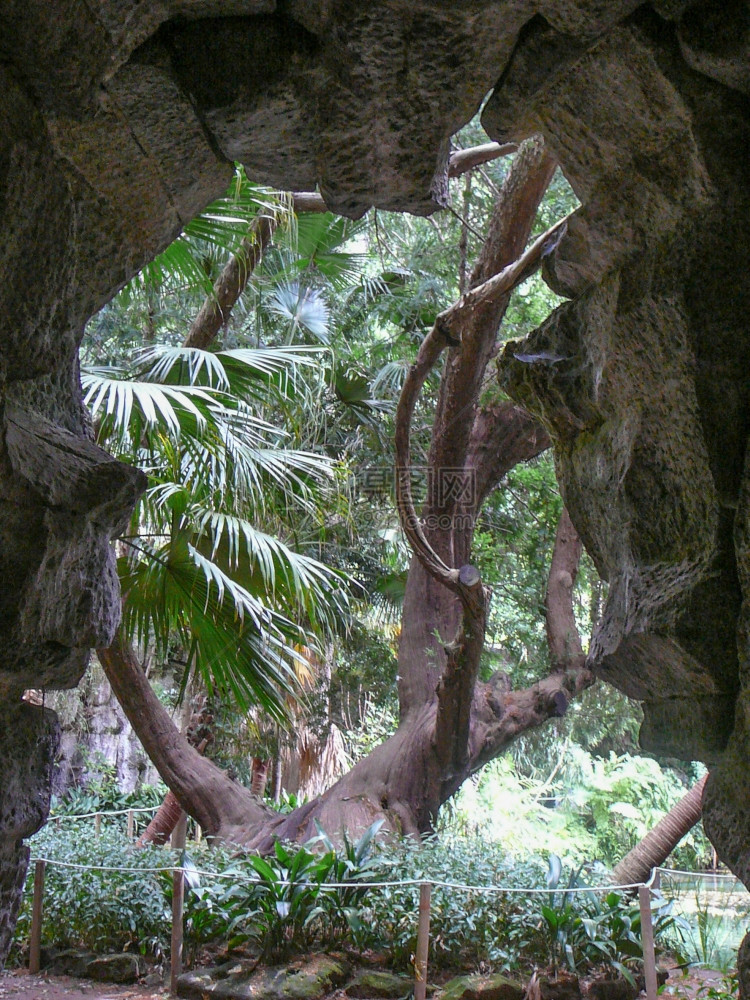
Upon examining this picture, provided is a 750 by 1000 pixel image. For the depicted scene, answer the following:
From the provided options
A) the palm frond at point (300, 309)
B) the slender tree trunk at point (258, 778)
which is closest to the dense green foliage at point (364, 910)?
the slender tree trunk at point (258, 778)

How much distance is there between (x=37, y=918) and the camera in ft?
16.4

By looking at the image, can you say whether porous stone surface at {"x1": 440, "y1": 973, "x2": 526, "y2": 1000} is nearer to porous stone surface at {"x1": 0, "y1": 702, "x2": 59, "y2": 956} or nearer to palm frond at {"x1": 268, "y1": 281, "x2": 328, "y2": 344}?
porous stone surface at {"x1": 0, "y1": 702, "x2": 59, "y2": 956}

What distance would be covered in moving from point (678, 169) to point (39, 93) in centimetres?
152

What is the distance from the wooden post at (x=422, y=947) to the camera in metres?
4.24

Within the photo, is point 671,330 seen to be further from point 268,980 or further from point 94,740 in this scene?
point 94,740

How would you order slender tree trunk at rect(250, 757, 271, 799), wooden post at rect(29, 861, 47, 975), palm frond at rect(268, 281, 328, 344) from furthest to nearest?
slender tree trunk at rect(250, 757, 271, 799), palm frond at rect(268, 281, 328, 344), wooden post at rect(29, 861, 47, 975)

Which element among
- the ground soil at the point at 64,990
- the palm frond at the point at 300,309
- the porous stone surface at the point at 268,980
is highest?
the palm frond at the point at 300,309

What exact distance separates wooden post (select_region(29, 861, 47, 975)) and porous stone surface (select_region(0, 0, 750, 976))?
2.96 meters

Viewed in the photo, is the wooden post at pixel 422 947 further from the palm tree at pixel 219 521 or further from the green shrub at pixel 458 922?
the palm tree at pixel 219 521

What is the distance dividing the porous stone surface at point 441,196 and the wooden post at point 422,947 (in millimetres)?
2432

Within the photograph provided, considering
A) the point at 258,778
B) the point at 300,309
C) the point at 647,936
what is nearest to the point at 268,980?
the point at 647,936

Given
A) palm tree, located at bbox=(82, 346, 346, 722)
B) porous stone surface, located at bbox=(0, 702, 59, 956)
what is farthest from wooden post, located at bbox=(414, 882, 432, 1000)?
porous stone surface, located at bbox=(0, 702, 59, 956)

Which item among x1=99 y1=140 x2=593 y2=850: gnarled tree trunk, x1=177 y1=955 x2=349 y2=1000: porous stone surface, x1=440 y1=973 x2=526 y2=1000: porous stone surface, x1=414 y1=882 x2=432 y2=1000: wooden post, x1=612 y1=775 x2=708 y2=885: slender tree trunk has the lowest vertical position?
x1=177 y1=955 x2=349 y2=1000: porous stone surface

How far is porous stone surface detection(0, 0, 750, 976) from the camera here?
1964 mm
